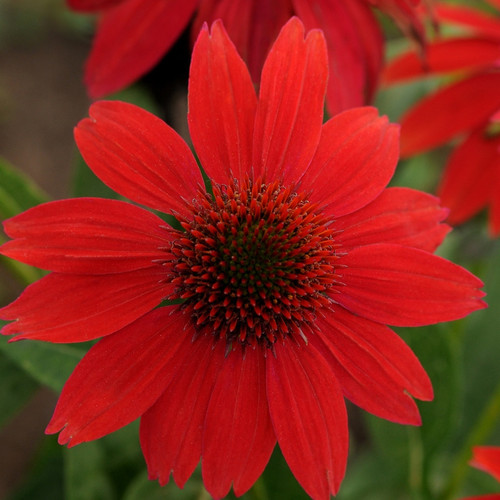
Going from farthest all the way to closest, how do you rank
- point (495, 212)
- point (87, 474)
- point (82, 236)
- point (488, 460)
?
point (495, 212) → point (87, 474) → point (488, 460) → point (82, 236)

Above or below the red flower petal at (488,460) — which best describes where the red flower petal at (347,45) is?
above

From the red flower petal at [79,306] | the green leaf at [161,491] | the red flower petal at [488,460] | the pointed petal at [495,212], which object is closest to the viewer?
the red flower petal at [79,306]

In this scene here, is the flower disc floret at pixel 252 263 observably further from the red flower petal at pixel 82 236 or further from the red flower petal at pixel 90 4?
the red flower petal at pixel 90 4

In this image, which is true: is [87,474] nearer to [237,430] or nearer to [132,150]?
[237,430]

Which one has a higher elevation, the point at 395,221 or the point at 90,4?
the point at 90,4

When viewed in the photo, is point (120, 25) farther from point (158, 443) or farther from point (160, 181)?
point (158, 443)

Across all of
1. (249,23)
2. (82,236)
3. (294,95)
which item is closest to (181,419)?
(82,236)

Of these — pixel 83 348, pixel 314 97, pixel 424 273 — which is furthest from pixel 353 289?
pixel 83 348

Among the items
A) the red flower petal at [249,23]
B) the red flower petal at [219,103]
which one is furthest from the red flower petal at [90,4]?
the red flower petal at [219,103]
